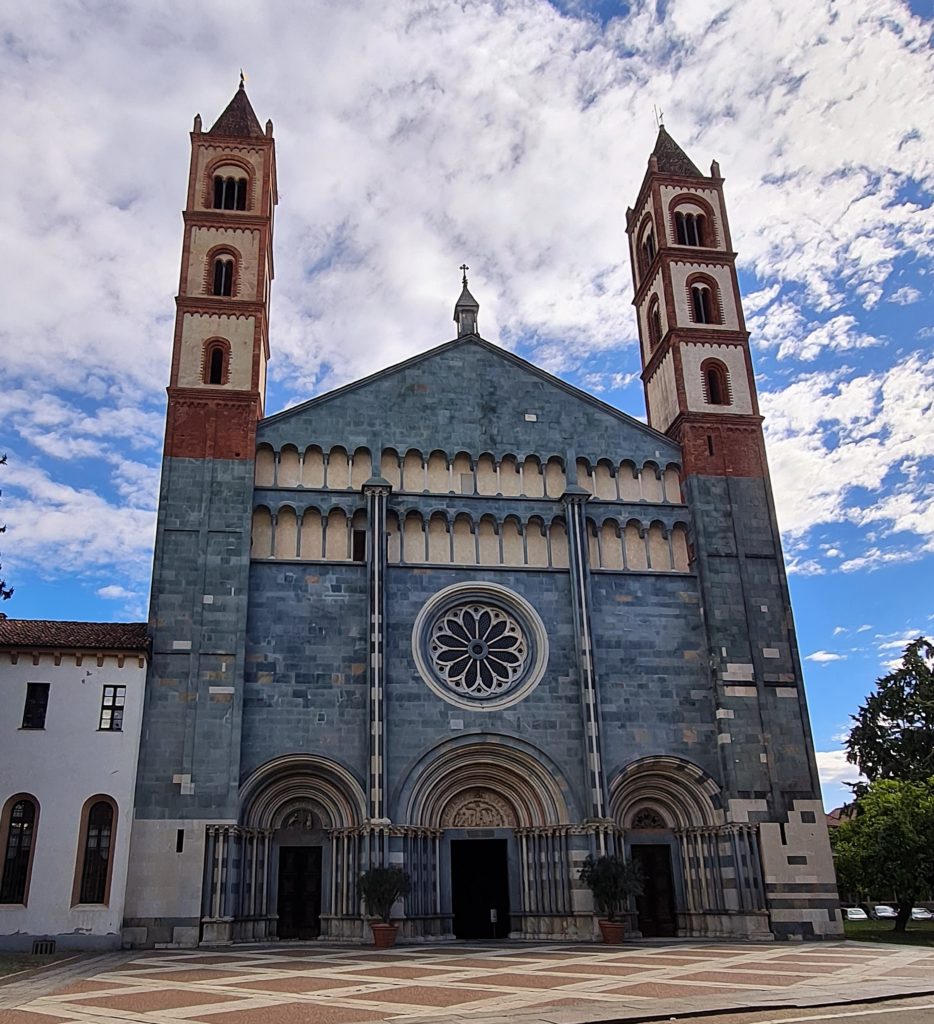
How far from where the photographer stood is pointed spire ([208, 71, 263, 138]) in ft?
123

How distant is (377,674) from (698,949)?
1132 centimetres

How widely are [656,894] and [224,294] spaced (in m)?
24.6

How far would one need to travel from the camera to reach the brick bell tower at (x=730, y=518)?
28.7 meters

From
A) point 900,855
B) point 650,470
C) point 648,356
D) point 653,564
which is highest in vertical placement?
point 648,356

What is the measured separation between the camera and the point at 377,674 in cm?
2862

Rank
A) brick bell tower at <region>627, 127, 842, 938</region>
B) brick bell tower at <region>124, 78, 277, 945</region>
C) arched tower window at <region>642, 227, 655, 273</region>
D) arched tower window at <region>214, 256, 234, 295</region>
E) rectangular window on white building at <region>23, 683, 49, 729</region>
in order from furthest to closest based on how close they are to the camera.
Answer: arched tower window at <region>642, 227, 655, 273</region> < arched tower window at <region>214, 256, 234, 295</region> < brick bell tower at <region>627, 127, 842, 938</region> < rectangular window on white building at <region>23, 683, 49, 729</region> < brick bell tower at <region>124, 78, 277, 945</region>

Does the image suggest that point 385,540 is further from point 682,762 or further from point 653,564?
point 682,762

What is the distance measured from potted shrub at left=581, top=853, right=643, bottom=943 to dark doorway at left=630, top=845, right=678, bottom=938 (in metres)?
2.28

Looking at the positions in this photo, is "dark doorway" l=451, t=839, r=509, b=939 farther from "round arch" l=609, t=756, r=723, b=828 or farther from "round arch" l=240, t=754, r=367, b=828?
"round arch" l=609, t=756, r=723, b=828

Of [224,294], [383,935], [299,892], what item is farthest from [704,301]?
[299,892]

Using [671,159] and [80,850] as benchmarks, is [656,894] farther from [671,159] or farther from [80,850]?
[671,159]

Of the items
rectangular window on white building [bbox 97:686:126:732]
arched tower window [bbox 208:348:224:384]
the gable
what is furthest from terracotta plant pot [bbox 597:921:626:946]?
arched tower window [bbox 208:348:224:384]

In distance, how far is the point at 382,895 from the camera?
2538 centimetres

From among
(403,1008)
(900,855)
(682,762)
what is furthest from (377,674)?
(900,855)
